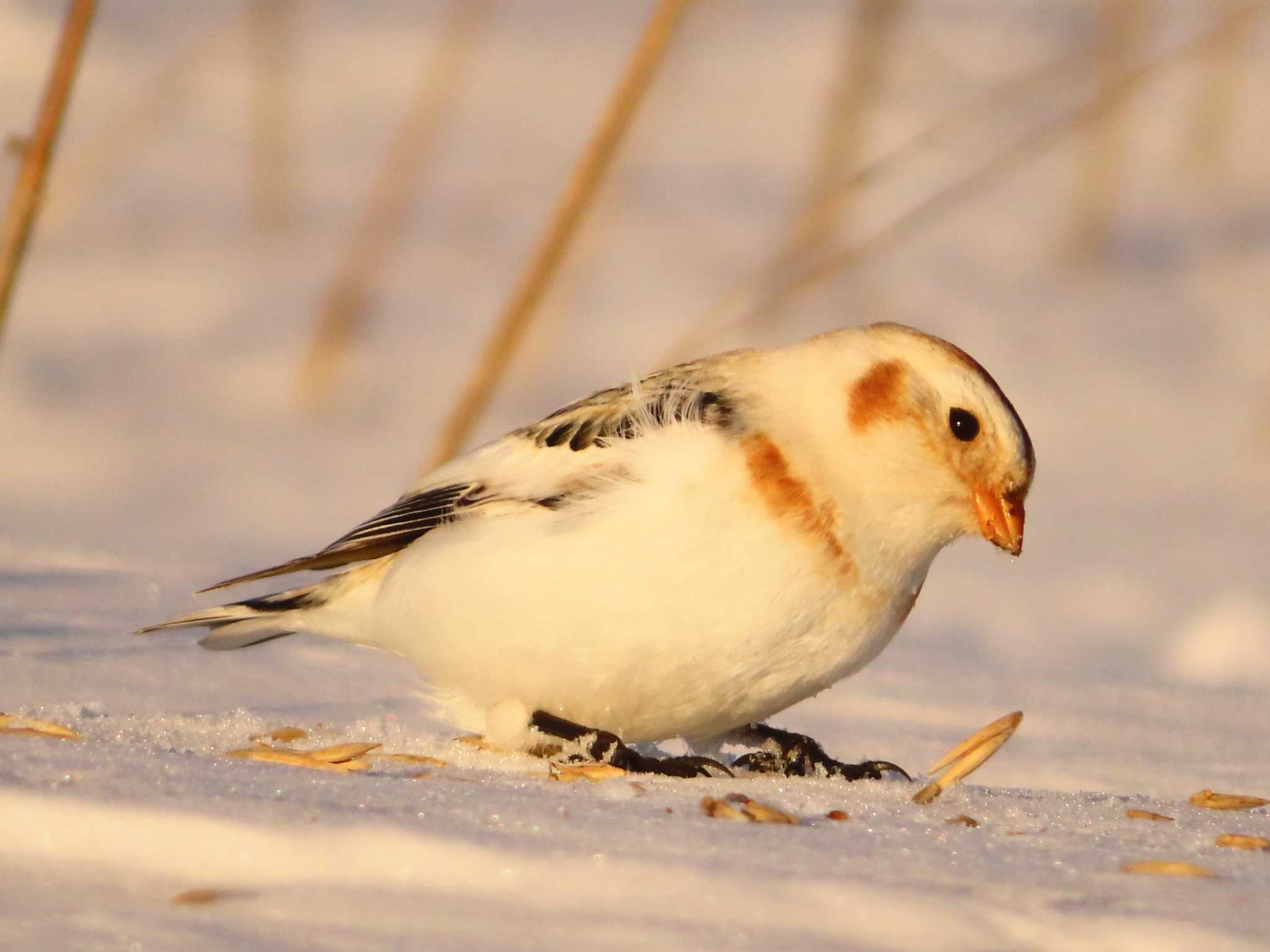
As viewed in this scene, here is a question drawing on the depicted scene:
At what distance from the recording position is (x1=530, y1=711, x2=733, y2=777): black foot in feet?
8.73

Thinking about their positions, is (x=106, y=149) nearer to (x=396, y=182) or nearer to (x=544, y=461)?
(x=544, y=461)

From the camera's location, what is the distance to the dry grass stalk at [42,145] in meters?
3.14

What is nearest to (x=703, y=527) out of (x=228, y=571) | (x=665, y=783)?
(x=665, y=783)

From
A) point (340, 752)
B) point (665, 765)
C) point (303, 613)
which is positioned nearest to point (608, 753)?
point (665, 765)

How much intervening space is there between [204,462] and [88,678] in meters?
3.84

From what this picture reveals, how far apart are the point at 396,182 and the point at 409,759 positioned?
11.3 feet

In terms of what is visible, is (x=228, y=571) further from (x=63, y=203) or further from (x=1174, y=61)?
(x=1174, y=61)

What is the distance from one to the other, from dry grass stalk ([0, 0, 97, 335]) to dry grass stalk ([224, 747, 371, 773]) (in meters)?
1.20

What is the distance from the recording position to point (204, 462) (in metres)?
6.63

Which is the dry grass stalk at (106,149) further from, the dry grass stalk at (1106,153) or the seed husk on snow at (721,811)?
the dry grass stalk at (1106,153)

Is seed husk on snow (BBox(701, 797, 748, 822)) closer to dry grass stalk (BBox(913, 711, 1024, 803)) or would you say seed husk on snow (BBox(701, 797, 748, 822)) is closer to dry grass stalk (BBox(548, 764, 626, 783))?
dry grass stalk (BBox(548, 764, 626, 783))

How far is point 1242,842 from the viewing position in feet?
7.17

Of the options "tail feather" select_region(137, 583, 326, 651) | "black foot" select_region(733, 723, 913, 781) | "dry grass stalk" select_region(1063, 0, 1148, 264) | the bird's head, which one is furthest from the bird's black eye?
"dry grass stalk" select_region(1063, 0, 1148, 264)

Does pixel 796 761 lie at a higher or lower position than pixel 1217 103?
lower
